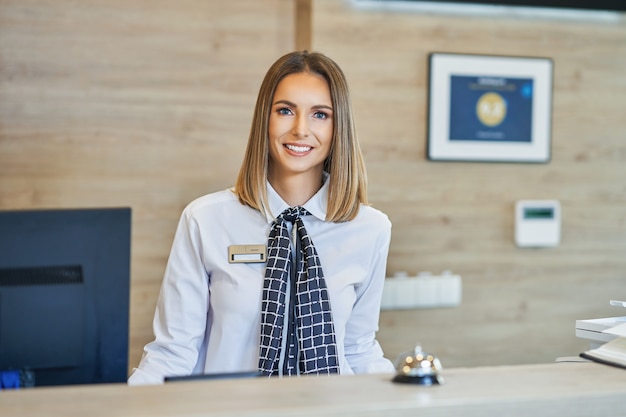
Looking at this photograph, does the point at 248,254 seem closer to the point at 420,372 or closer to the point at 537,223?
the point at 420,372

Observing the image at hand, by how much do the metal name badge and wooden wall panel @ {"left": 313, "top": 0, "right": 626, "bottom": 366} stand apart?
4.51 ft

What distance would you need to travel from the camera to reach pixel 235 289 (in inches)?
80.0

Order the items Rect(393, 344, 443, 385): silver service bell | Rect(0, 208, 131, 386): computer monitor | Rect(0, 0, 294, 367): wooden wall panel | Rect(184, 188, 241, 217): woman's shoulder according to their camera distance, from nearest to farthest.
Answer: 1. Rect(393, 344, 443, 385): silver service bell
2. Rect(0, 208, 131, 386): computer monitor
3. Rect(184, 188, 241, 217): woman's shoulder
4. Rect(0, 0, 294, 367): wooden wall panel

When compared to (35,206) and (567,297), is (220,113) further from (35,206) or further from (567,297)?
(567,297)

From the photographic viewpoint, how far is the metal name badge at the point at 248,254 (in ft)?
6.77

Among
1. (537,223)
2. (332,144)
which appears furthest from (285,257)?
(537,223)

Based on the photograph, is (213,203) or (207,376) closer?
(207,376)

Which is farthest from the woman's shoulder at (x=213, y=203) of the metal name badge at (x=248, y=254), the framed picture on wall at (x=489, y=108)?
the framed picture on wall at (x=489, y=108)

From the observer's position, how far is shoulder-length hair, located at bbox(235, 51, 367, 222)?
214 centimetres

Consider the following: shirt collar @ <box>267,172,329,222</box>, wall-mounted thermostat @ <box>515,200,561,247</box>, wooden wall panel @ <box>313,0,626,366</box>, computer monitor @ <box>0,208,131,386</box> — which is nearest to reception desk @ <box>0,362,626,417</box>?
computer monitor @ <box>0,208,131,386</box>

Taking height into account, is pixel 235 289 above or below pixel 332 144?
below

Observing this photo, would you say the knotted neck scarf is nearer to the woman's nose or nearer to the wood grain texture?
the woman's nose

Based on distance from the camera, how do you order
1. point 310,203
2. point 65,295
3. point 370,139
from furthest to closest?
point 370,139 < point 310,203 < point 65,295

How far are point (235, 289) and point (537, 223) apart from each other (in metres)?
1.91
